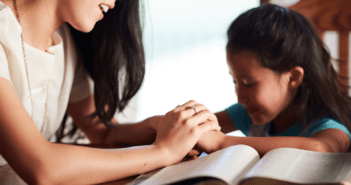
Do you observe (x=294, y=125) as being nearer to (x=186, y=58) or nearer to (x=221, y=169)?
(x=221, y=169)

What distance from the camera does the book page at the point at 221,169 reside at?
371 millimetres

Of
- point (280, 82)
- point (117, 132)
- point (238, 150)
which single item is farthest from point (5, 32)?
point (280, 82)

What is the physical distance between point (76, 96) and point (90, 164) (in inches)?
24.7

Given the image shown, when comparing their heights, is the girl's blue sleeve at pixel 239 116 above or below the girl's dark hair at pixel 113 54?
below

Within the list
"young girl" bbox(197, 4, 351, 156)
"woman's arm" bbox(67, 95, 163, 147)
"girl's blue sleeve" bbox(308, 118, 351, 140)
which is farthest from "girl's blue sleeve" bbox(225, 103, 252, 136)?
"woman's arm" bbox(67, 95, 163, 147)

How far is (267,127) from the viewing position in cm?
110

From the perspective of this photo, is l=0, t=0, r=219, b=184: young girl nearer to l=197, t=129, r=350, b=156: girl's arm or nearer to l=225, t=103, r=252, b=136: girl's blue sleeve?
l=197, t=129, r=350, b=156: girl's arm

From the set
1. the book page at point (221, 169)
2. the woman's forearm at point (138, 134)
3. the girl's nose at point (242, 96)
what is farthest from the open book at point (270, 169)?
the girl's nose at point (242, 96)

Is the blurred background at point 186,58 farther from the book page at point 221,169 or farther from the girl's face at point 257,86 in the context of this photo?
the book page at point 221,169

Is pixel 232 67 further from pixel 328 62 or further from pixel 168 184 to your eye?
pixel 168 184

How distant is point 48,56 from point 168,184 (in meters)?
0.61

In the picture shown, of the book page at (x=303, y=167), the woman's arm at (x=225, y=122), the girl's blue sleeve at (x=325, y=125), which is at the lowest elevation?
the woman's arm at (x=225, y=122)

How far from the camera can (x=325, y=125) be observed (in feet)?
2.60

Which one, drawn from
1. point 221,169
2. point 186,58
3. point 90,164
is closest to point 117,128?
point 90,164
